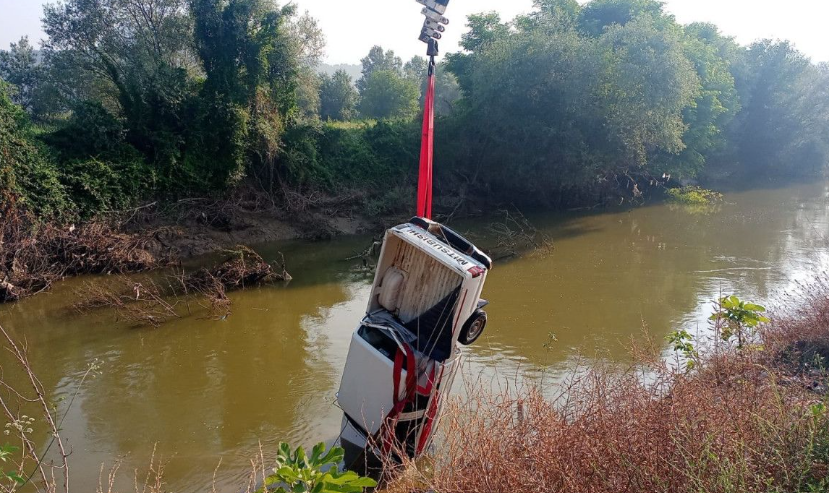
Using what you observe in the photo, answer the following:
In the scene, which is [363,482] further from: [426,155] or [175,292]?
[175,292]

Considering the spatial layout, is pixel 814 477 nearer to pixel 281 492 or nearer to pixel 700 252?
pixel 281 492

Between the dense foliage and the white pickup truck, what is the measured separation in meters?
11.1

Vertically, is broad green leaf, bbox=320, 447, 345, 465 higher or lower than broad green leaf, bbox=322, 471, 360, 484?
lower

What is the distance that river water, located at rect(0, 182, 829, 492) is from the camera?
23.1 feet

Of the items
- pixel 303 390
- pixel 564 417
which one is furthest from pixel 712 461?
pixel 303 390


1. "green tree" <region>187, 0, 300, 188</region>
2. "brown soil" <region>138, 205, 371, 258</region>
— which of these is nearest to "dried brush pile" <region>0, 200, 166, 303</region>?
"brown soil" <region>138, 205, 371, 258</region>

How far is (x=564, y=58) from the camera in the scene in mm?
19641

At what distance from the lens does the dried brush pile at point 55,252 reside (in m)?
12.3

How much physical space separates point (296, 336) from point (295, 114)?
11.4 meters

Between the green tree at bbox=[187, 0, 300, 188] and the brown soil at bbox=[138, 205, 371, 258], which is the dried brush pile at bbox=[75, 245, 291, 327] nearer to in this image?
the brown soil at bbox=[138, 205, 371, 258]

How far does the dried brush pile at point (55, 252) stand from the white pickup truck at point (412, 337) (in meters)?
9.61

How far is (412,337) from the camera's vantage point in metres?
5.90

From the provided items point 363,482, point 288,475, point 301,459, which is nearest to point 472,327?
point 301,459

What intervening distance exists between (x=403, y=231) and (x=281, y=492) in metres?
3.34
